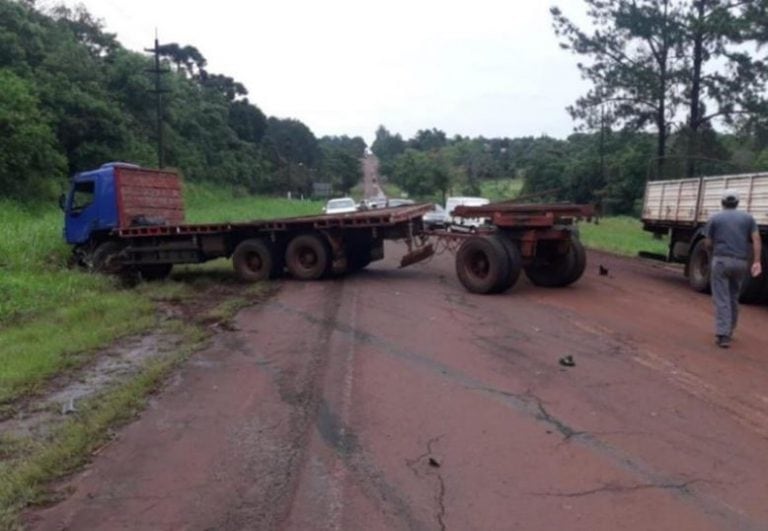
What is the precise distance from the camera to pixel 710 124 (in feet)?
104

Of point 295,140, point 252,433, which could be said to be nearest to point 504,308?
point 252,433

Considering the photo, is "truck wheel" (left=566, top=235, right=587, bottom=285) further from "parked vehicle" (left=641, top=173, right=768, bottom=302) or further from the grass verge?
the grass verge

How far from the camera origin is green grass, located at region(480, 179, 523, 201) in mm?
80494

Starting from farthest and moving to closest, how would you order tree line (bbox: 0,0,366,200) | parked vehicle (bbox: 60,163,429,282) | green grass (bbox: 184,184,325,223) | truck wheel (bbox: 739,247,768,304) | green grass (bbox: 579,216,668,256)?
green grass (bbox: 184,184,325,223) < tree line (bbox: 0,0,366,200) < green grass (bbox: 579,216,668,256) < parked vehicle (bbox: 60,163,429,282) < truck wheel (bbox: 739,247,768,304)

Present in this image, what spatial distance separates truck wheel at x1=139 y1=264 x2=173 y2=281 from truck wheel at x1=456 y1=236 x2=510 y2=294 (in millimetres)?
7410

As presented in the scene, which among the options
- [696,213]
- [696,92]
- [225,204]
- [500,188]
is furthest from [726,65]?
[500,188]

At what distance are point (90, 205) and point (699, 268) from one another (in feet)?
41.9

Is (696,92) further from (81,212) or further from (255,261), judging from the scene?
(81,212)

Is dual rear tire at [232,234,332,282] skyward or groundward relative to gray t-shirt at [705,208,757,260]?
groundward

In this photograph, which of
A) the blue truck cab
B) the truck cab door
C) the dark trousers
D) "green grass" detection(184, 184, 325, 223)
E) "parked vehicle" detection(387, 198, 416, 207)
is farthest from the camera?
"green grass" detection(184, 184, 325, 223)

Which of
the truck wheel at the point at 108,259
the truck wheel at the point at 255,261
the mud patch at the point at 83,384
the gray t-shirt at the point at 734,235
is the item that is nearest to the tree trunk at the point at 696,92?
the truck wheel at the point at 255,261

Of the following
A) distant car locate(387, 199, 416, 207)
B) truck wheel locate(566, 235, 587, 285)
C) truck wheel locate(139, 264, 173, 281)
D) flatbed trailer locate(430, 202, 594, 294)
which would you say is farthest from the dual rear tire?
truck wheel locate(566, 235, 587, 285)

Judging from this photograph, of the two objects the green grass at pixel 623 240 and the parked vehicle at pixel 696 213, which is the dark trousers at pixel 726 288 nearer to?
the parked vehicle at pixel 696 213

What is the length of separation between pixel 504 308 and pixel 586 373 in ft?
14.4
